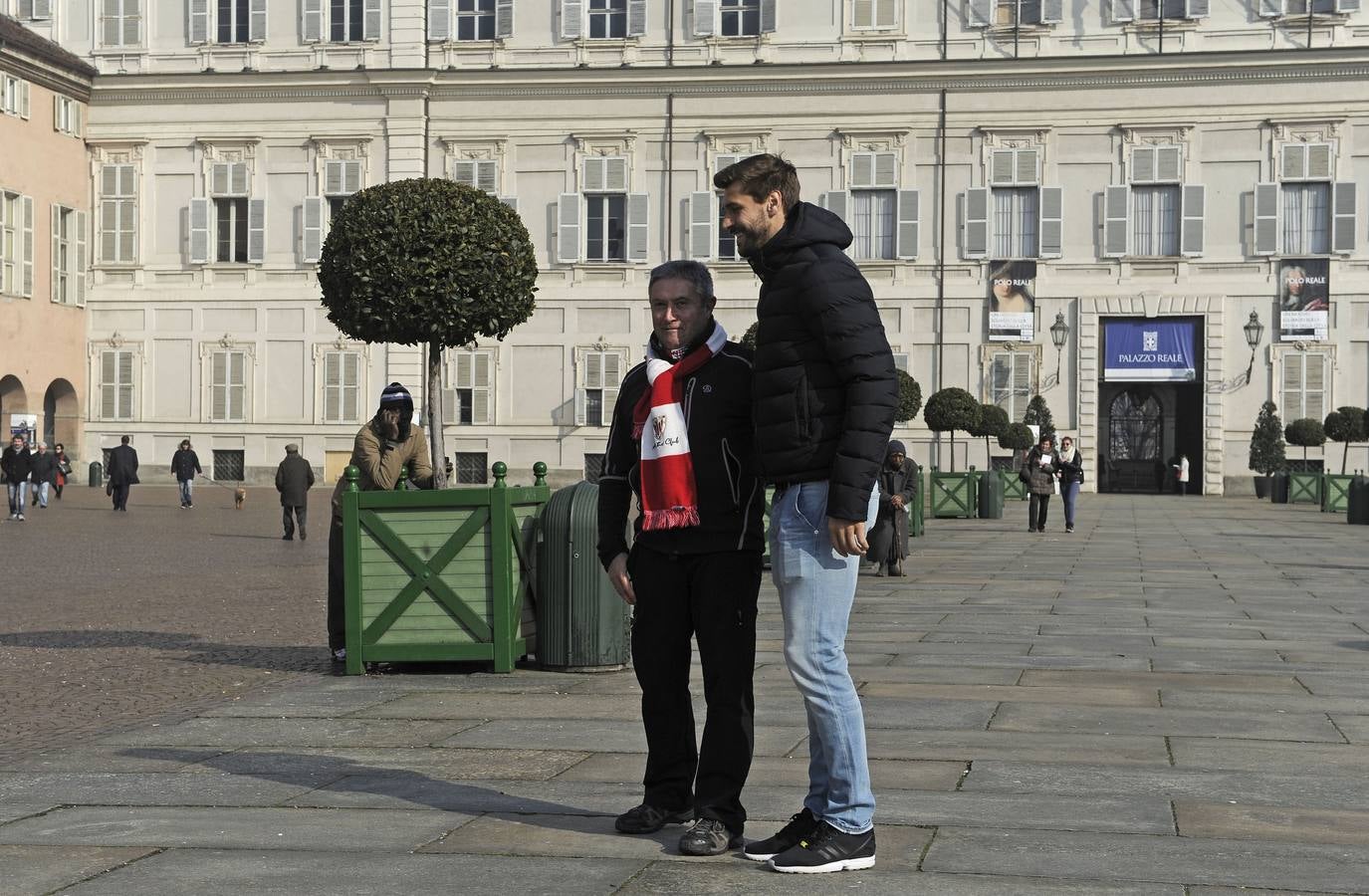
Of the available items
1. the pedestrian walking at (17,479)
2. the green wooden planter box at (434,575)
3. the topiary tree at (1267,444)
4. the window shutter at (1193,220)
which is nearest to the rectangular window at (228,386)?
the pedestrian walking at (17,479)

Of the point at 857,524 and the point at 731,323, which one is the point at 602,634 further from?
the point at 731,323

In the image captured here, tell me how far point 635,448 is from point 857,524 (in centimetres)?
101

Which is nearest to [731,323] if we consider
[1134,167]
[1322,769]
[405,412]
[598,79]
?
[598,79]

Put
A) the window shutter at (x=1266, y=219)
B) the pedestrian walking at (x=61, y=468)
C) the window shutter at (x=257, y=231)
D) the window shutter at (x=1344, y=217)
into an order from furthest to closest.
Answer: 1. the window shutter at (x=257, y=231)
2. the window shutter at (x=1266, y=219)
3. the window shutter at (x=1344, y=217)
4. the pedestrian walking at (x=61, y=468)

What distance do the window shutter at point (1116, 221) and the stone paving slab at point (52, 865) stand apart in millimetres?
40879

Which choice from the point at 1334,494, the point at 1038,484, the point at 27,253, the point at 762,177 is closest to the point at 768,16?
the point at 1334,494

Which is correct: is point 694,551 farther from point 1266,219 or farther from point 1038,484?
point 1266,219

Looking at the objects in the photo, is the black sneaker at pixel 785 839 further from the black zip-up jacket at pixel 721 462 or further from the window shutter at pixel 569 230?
the window shutter at pixel 569 230

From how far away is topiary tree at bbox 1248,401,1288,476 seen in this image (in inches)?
1674

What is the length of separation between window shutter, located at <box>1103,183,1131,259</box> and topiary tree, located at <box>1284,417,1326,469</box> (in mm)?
5722

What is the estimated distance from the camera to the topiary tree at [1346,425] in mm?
39969

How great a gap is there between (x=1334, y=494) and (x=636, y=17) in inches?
793

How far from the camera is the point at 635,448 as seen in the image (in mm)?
5750

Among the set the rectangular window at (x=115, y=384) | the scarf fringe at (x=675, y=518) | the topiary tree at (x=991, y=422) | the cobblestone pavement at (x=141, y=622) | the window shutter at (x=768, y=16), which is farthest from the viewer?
the rectangular window at (x=115, y=384)
